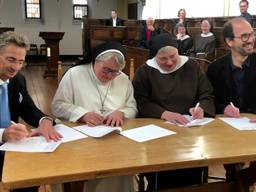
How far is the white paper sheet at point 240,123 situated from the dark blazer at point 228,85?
314mm

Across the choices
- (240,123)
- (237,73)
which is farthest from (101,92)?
(237,73)

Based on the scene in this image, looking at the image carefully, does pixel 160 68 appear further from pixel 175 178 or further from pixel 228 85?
pixel 175 178

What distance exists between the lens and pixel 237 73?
2965mm

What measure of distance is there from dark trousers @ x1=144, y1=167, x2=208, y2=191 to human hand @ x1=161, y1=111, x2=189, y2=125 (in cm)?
53

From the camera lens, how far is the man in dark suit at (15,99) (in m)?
1.96

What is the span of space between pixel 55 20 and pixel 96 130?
14222mm

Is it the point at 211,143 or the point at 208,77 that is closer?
the point at 211,143

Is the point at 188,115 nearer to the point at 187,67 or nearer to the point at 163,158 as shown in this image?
the point at 187,67

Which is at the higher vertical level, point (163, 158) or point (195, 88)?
point (195, 88)

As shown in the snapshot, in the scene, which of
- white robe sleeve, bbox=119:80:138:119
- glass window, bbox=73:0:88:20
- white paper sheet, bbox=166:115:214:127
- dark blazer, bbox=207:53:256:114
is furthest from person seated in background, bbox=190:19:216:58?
glass window, bbox=73:0:88:20

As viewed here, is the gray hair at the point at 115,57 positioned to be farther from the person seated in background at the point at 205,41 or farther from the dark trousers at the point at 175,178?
the person seated in background at the point at 205,41

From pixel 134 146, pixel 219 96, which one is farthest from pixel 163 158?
pixel 219 96

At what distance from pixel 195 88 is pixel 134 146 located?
106 cm

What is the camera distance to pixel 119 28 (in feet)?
36.7
